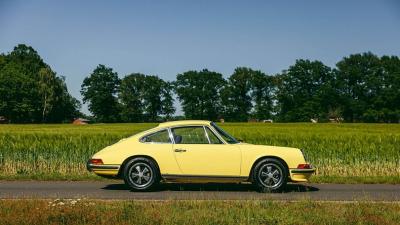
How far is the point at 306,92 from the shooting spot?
120625 mm

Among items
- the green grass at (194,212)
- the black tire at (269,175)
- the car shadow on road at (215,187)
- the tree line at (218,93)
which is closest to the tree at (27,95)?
the tree line at (218,93)

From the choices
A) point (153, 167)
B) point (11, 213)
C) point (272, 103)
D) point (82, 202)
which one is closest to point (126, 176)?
point (153, 167)

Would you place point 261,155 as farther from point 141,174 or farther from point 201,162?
point 141,174

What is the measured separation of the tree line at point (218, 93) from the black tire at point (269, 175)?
3889 inches

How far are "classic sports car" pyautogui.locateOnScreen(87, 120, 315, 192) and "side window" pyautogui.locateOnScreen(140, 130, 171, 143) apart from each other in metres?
0.03

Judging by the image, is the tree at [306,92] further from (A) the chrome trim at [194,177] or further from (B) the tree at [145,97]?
(A) the chrome trim at [194,177]

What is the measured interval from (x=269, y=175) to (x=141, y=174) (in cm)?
268

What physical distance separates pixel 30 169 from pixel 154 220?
9.33m

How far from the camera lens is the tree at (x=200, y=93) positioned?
126250 mm

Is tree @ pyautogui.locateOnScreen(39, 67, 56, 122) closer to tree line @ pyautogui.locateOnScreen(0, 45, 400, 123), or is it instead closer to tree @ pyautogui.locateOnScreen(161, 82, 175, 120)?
tree line @ pyautogui.locateOnScreen(0, 45, 400, 123)

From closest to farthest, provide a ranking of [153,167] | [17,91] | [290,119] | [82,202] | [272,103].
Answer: [82,202]
[153,167]
[17,91]
[290,119]
[272,103]

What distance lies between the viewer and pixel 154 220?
7.61 metres

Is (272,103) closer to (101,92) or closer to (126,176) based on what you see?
(101,92)

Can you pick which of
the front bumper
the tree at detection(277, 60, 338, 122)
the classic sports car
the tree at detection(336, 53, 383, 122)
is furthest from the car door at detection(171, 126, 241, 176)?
the tree at detection(277, 60, 338, 122)
